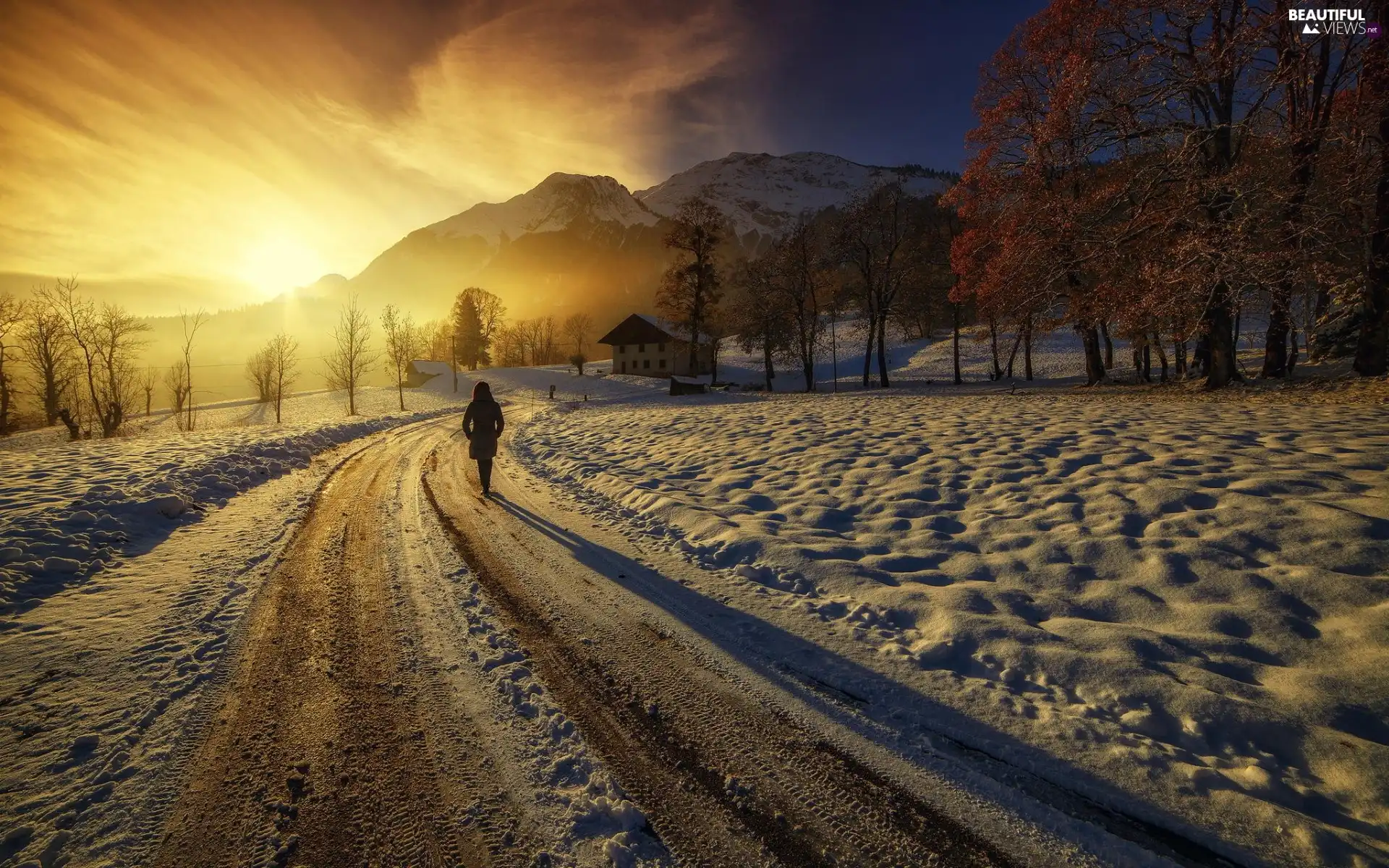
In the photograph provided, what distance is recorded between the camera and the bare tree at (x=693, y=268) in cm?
3509

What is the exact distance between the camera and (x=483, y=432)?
9047 mm

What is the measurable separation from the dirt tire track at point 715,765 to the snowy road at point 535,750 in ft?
0.04

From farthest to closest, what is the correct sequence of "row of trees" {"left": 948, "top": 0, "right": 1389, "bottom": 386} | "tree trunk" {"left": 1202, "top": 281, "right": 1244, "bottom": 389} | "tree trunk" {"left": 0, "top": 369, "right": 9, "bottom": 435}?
"tree trunk" {"left": 0, "top": 369, "right": 9, "bottom": 435} → "tree trunk" {"left": 1202, "top": 281, "right": 1244, "bottom": 389} → "row of trees" {"left": 948, "top": 0, "right": 1389, "bottom": 386}

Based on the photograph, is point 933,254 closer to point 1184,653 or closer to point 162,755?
point 1184,653

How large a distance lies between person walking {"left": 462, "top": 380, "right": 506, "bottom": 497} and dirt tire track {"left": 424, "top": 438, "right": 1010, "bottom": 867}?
17.0 ft

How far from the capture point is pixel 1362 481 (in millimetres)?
5352

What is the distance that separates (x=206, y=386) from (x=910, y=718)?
150m

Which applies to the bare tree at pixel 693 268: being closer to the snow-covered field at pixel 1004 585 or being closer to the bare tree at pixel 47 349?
the snow-covered field at pixel 1004 585

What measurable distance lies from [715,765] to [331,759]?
7.40ft

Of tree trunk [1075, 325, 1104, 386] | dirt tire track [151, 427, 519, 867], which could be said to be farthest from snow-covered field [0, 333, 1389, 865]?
tree trunk [1075, 325, 1104, 386]

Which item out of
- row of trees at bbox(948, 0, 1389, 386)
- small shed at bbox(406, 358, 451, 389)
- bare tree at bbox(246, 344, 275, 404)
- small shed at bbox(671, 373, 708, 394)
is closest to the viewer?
row of trees at bbox(948, 0, 1389, 386)

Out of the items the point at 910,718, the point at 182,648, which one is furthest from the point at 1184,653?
the point at 182,648

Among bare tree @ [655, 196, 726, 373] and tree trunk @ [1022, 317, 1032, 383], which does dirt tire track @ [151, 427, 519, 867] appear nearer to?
tree trunk @ [1022, 317, 1032, 383]

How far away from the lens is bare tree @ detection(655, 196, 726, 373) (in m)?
35.1
